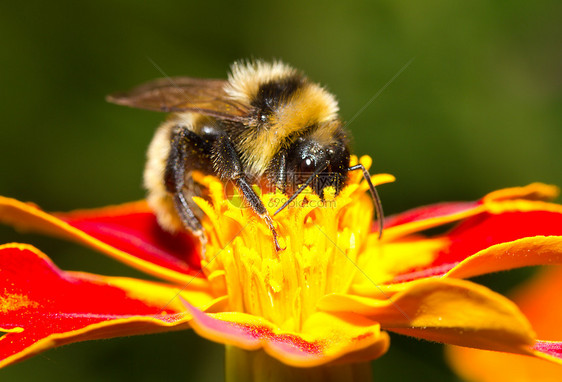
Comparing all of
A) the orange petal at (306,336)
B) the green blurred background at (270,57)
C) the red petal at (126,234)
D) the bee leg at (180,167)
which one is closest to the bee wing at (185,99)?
the bee leg at (180,167)

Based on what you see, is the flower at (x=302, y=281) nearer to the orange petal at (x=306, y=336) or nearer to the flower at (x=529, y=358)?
the orange petal at (x=306, y=336)

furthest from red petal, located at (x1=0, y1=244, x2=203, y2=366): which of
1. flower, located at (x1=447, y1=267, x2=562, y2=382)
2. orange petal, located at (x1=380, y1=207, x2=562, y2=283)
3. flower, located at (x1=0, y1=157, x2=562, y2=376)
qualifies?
flower, located at (x1=447, y1=267, x2=562, y2=382)

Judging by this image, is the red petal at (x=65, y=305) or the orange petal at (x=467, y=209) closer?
the red petal at (x=65, y=305)

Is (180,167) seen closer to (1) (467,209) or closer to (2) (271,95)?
(2) (271,95)

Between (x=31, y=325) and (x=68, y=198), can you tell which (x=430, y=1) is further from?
(x=31, y=325)

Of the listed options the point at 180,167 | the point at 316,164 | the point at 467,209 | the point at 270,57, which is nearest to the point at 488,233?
the point at 467,209

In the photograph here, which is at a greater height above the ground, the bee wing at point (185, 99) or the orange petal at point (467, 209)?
the bee wing at point (185, 99)
